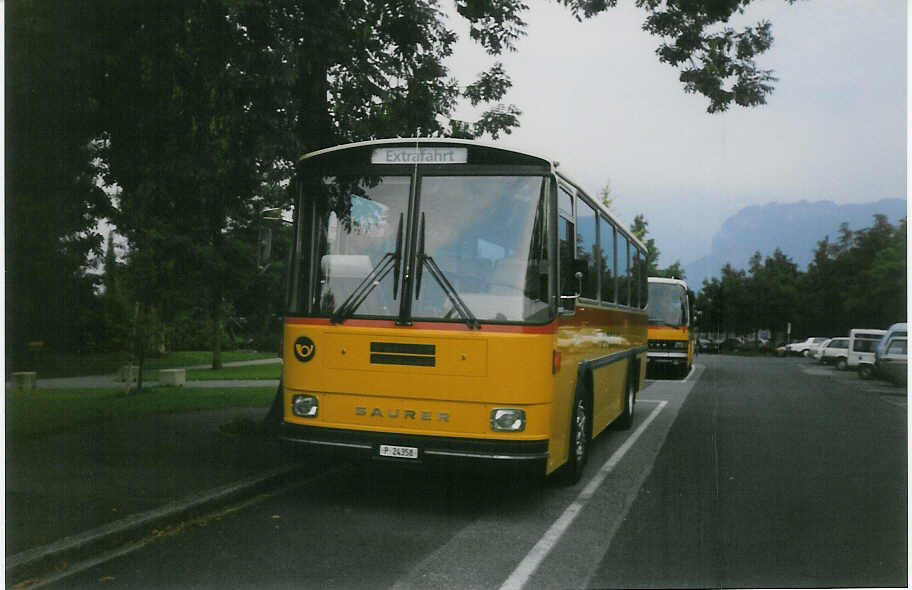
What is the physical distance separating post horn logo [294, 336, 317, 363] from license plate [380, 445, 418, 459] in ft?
3.17

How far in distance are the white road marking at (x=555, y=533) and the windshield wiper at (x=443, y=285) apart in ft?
5.42

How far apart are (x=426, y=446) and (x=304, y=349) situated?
1305 millimetres

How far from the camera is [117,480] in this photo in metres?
7.50

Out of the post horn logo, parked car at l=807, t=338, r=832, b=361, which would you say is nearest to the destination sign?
the post horn logo

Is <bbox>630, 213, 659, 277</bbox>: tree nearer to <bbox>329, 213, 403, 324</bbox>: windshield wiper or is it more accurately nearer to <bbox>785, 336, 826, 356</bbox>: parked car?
<bbox>329, 213, 403, 324</bbox>: windshield wiper

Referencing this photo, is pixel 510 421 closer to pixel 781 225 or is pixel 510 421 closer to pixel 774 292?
pixel 781 225

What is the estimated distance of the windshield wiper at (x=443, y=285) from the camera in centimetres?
675

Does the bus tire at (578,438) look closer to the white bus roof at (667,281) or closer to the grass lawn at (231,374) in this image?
the grass lawn at (231,374)

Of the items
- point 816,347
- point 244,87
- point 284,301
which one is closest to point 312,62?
point 244,87

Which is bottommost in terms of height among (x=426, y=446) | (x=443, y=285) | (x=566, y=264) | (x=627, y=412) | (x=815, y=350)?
(x=627, y=412)

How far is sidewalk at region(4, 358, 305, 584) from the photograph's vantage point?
575 centimetres

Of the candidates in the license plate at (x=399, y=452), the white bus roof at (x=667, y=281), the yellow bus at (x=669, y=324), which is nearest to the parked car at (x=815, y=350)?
the yellow bus at (x=669, y=324)

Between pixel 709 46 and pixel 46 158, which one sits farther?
pixel 709 46

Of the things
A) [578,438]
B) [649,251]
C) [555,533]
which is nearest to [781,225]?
[578,438]
